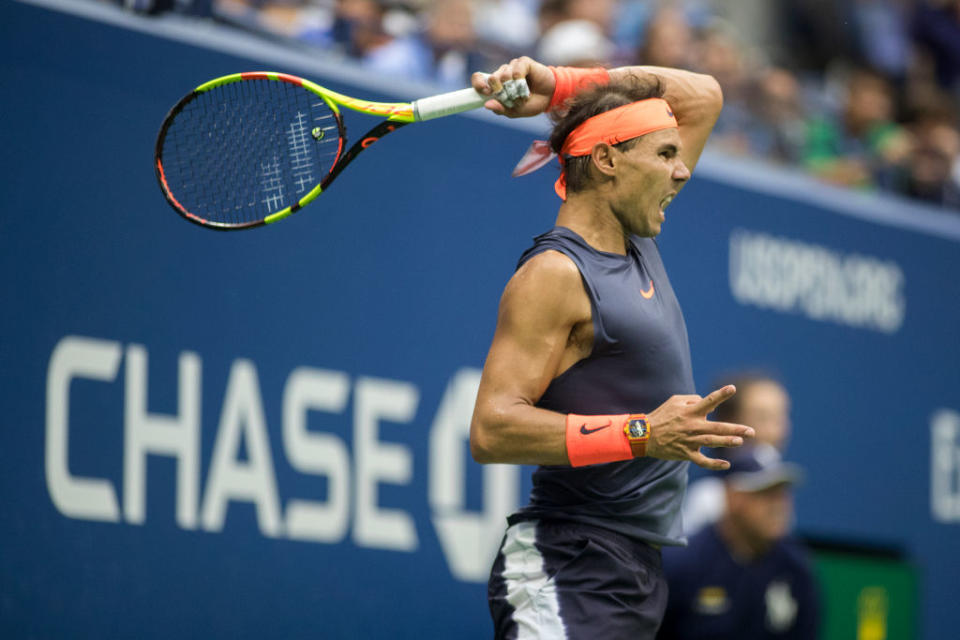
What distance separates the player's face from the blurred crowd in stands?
2.26 meters

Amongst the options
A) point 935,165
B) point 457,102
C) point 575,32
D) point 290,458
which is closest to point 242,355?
point 290,458


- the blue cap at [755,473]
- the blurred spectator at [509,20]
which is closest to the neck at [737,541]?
the blue cap at [755,473]

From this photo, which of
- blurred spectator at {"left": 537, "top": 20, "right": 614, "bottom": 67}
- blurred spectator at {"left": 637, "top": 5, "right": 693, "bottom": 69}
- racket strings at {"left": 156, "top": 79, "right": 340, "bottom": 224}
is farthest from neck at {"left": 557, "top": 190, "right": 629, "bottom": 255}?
blurred spectator at {"left": 637, "top": 5, "right": 693, "bottom": 69}

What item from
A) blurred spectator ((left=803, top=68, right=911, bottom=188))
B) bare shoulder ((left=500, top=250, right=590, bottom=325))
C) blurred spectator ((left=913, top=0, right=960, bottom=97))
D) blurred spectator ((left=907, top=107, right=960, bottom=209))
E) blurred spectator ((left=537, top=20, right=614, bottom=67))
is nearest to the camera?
bare shoulder ((left=500, top=250, right=590, bottom=325))

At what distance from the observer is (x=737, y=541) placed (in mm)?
5539

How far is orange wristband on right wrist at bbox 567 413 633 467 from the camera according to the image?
3.31m

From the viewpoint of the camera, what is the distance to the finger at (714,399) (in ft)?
10.4

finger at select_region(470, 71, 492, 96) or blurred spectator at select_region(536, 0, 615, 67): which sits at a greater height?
blurred spectator at select_region(536, 0, 615, 67)

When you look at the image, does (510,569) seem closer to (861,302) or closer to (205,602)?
(205,602)

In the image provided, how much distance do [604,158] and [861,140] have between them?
6.37 m

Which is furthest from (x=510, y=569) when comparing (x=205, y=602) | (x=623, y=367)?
(x=205, y=602)

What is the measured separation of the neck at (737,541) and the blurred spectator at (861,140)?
316 centimetres

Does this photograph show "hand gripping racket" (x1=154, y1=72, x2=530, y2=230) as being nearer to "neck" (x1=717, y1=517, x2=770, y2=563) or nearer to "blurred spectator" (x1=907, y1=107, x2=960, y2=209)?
"neck" (x1=717, y1=517, x2=770, y2=563)

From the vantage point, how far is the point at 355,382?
18.3 feet
